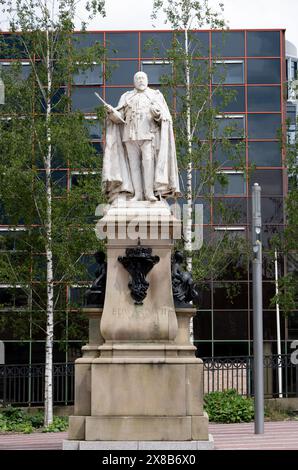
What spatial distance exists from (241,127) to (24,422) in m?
17.0

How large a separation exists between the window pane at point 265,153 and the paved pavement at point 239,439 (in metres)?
15.9

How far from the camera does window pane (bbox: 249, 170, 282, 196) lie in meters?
36.3

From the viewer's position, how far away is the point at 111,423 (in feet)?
42.8

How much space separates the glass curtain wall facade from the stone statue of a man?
19.4 meters

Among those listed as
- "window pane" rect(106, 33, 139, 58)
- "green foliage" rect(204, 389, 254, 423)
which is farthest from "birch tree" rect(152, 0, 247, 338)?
"window pane" rect(106, 33, 139, 58)

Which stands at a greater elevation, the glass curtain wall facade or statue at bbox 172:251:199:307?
the glass curtain wall facade

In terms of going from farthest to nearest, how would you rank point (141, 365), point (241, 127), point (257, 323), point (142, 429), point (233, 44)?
1. point (233, 44)
2. point (241, 127)
3. point (257, 323)
4. point (141, 365)
5. point (142, 429)

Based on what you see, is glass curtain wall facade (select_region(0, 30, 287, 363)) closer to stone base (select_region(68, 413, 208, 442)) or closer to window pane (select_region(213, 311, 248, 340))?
window pane (select_region(213, 311, 248, 340))

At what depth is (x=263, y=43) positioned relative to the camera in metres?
37.1

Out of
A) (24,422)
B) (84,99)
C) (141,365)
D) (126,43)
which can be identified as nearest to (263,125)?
(126,43)

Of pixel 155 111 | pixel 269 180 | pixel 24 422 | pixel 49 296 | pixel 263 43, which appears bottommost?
pixel 24 422

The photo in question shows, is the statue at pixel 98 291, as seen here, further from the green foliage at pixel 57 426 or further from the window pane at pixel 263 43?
the window pane at pixel 263 43

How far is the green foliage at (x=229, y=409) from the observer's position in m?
22.4

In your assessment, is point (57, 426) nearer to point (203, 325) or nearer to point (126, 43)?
→ point (203, 325)
